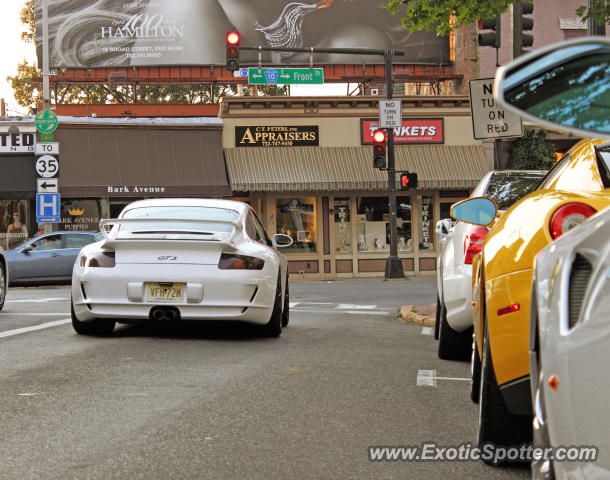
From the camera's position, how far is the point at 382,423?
4.83 metres

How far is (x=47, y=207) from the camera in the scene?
22.3 metres

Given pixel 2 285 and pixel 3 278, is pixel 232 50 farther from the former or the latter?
pixel 2 285

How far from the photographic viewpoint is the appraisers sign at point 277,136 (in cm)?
2658

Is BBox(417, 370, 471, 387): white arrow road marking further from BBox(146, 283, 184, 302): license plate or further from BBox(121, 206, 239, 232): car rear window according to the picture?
BBox(121, 206, 239, 232): car rear window

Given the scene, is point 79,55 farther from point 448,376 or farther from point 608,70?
point 608,70

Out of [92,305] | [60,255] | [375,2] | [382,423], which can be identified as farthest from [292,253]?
[382,423]

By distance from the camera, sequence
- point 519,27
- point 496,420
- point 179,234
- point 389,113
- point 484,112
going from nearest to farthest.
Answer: point 496,420
point 179,234
point 484,112
point 519,27
point 389,113

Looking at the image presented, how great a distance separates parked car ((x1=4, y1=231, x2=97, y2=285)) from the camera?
20547mm

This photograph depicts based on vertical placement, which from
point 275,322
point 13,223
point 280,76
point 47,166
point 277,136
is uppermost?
point 280,76

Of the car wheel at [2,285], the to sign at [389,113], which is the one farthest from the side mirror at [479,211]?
the to sign at [389,113]

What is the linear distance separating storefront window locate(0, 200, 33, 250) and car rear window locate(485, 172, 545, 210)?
21.0 metres

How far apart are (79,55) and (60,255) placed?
14.4 m

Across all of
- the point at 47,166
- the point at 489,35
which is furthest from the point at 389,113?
the point at 489,35

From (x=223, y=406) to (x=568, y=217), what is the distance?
8.52 feet
